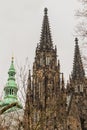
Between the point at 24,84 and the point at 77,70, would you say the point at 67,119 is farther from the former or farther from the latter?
the point at 24,84

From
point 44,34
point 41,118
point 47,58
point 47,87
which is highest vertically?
point 44,34

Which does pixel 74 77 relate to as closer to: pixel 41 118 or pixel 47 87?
pixel 47 87

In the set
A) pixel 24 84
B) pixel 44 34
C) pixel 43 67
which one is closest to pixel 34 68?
pixel 43 67

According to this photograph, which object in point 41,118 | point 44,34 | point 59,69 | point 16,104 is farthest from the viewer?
point 44,34

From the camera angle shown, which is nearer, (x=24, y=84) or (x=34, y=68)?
(x=24, y=84)

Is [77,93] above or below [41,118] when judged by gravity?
above

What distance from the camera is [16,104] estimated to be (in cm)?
1206

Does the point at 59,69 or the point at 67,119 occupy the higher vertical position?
the point at 59,69

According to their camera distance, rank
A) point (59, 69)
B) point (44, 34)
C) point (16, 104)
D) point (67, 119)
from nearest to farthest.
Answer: point (16, 104), point (67, 119), point (59, 69), point (44, 34)

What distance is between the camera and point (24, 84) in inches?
555

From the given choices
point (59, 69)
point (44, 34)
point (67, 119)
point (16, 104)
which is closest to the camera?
point (16, 104)

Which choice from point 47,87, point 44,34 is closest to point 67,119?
point 47,87

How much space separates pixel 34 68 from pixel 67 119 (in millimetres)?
8180

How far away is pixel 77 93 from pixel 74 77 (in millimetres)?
2440
